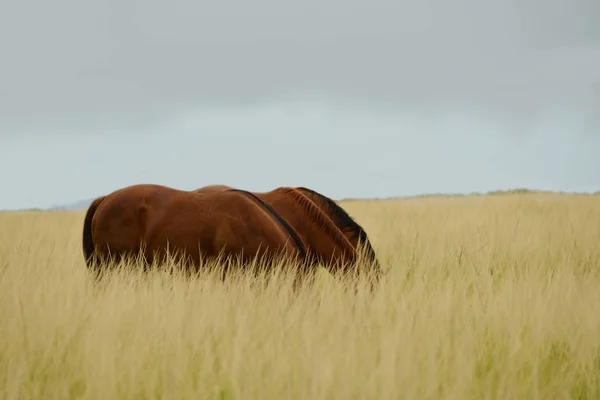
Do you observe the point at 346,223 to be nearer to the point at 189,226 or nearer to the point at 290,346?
the point at 189,226

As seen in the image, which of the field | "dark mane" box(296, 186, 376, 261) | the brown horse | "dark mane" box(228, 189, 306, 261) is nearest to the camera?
the field

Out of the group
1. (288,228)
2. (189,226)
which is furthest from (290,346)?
(189,226)

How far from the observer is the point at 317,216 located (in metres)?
5.59

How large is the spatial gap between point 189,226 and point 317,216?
1.23 metres

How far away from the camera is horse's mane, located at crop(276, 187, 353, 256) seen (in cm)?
539

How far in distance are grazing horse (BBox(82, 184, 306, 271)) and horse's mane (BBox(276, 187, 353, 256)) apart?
37 centimetres

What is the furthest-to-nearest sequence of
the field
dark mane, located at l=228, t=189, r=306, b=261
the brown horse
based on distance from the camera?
the brown horse < dark mane, located at l=228, t=189, r=306, b=261 < the field

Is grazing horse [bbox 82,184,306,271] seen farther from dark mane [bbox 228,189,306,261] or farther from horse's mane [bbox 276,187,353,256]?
horse's mane [bbox 276,187,353,256]

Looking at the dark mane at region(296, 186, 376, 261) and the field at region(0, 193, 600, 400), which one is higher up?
the dark mane at region(296, 186, 376, 261)

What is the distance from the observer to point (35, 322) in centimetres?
341

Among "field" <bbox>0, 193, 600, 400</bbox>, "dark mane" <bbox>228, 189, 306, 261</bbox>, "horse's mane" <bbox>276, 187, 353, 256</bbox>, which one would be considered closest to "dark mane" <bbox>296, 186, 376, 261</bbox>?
"horse's mane" <bbox>276, 187, 353, 256</bbox>

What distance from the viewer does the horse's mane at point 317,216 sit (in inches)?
212

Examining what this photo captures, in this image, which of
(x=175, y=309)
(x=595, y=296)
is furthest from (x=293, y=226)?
(x=595, y=296)

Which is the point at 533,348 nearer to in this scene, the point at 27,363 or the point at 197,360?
the point at 197,360
